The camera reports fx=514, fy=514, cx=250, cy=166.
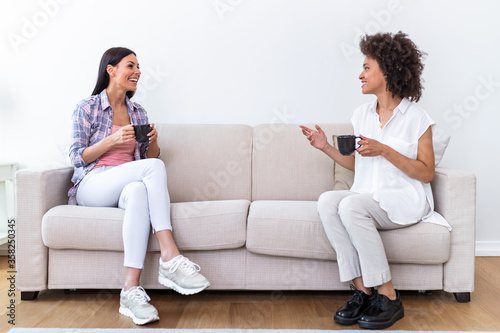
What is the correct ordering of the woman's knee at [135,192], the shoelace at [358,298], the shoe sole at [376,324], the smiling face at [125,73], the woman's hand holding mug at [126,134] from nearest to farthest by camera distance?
the shoe sole at [376,324] < the shoelace at [358,298] < the woman's knee at [135,192] < the woman's hand holding mug at [126,134] < the smiling face at [125,73]

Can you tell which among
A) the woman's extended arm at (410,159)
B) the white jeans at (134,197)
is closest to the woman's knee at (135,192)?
the white jeans at (134,197)

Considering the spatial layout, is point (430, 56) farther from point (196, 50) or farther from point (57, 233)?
point (57, 233)

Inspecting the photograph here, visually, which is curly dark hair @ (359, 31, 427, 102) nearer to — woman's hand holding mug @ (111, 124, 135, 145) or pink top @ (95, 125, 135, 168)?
woman's hand holding mug @ (111, 124, 135, 145)

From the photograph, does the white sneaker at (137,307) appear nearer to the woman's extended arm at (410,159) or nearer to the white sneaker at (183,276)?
the white sneaker at (183,276)

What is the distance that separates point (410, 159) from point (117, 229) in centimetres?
122

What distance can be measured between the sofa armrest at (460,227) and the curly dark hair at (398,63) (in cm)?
40

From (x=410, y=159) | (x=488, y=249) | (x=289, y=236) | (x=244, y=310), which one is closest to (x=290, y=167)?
(x=289, y=236)

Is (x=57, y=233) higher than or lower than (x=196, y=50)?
Answer: lower

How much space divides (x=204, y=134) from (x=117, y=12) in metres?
0.96

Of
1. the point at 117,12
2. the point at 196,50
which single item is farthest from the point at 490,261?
the point at 117,12

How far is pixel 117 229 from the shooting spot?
210cm

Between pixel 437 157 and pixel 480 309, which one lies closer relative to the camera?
pixel 480 309

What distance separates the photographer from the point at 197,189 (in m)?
2.63

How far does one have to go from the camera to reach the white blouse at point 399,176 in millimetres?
2066
